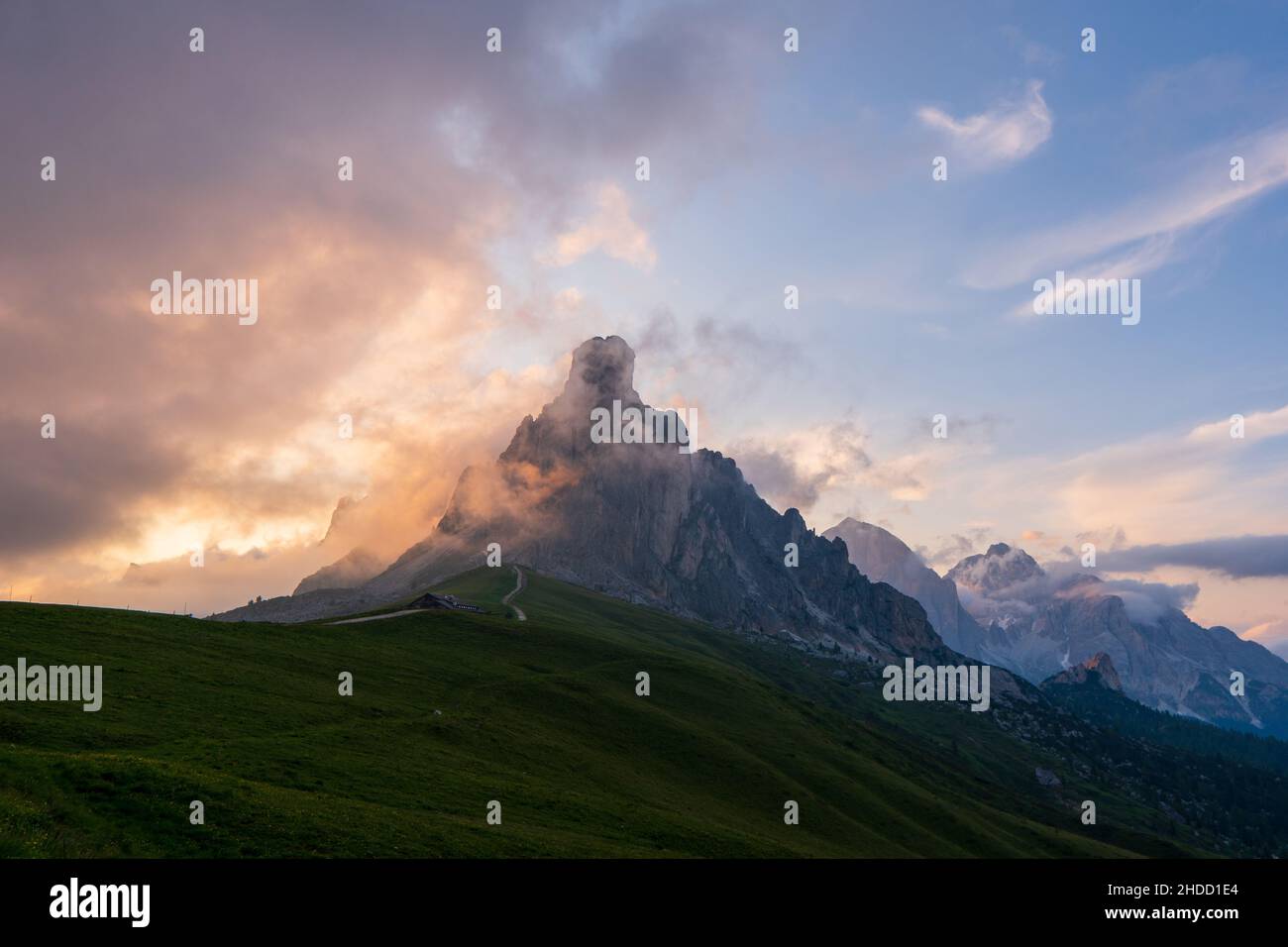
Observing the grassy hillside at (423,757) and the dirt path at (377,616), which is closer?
the grassy hillside at (423,757)

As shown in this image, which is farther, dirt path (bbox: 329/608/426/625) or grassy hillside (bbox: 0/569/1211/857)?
dirt path (bbox: 329/608/426/625)

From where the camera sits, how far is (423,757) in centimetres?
6394

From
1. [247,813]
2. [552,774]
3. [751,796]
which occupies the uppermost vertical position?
[247,813]

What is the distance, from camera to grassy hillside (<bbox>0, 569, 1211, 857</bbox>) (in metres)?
36.9

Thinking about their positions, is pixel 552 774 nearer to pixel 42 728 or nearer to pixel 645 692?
pixel 42 728

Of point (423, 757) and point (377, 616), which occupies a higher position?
point (377, 616)

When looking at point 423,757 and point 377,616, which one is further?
point 377,616

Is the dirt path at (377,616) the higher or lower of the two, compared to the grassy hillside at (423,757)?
higher

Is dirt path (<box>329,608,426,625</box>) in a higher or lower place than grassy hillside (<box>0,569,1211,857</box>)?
higher

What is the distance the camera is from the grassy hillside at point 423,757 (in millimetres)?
36938
